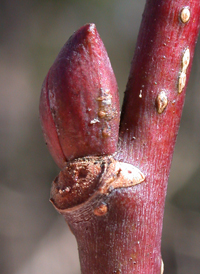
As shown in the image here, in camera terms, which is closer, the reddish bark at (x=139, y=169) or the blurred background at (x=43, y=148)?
the reddish bark at (x=139, y=169)

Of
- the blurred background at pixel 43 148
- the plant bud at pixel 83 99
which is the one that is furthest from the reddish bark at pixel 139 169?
the blurred background at pixel 43 148

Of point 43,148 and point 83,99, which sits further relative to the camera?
point 43,148

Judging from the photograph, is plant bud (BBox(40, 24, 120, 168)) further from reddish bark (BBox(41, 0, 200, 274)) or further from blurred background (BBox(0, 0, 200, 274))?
blurred background (BBox(0, 0, 200, 274))

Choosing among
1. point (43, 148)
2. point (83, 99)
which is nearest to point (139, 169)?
point (83, 99)

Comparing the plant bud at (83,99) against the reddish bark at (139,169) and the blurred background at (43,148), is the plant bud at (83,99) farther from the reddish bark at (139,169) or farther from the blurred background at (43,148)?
the blurred background at (43,148)

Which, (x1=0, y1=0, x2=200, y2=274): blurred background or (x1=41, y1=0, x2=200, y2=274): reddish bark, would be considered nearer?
(x1=41, y1=0, x2=200, y2=274): reddish bark

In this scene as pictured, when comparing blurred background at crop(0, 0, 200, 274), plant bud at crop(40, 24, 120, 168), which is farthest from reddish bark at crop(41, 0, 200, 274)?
blurred background at crop(0, 0, 200, 274)

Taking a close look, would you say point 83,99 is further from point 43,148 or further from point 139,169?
point 43,148
